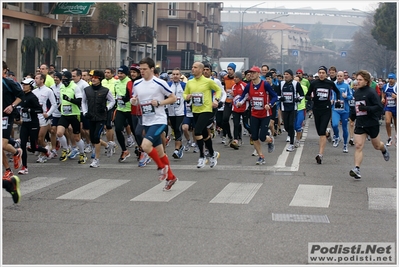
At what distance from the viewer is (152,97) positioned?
11742 millimetres

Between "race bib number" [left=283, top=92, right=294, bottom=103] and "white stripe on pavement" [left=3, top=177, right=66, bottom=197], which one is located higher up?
"race bib number" [left=283, top=92, right=294, bottom=103]

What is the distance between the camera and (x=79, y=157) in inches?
618

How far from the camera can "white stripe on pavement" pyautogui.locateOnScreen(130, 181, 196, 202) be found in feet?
34.6

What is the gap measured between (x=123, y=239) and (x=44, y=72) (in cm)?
977

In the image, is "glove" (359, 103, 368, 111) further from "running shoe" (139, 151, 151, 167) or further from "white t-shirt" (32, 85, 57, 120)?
"white t-shirt" (32, 85, 57, 120)

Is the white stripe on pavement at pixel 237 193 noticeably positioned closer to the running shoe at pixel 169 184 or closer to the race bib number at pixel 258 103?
the running shoe at pixel 169 184

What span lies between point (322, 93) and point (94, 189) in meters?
5.98

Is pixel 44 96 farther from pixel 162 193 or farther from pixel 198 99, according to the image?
pixel 162 193

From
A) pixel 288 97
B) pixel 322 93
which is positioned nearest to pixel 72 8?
pixel 288 97

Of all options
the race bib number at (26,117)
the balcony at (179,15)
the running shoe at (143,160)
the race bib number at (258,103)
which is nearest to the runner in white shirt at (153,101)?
the running shoe at (143,160)

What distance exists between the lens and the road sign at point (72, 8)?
34.5 m

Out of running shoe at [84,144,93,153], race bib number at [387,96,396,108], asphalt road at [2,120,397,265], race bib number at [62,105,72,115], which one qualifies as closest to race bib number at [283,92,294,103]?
asphalt road at [2,120,397,265]

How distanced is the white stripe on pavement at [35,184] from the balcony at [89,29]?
120ft

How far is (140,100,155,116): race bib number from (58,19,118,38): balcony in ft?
124
